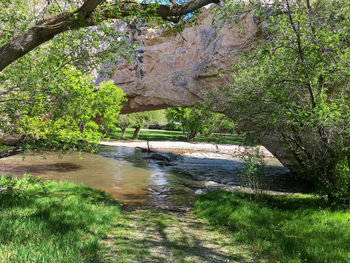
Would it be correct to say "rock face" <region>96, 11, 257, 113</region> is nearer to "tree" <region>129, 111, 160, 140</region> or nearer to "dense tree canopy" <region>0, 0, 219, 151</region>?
"dense tree canopy" <region>0, 0, 219, 151</region>

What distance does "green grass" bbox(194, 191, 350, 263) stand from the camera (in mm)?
3934

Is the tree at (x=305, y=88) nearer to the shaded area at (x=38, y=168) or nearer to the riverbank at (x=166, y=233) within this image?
the riverbank at (x=166, y=233)

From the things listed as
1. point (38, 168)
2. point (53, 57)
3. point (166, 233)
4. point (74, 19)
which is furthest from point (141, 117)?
point (74, 19)

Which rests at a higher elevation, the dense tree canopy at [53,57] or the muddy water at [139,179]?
the dense tree canopy at [53,57]

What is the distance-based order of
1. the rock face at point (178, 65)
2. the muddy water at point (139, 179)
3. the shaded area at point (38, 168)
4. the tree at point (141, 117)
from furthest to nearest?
the tree at point (141, 117) < the rock face at point (178, 65) < the shaded area at point (38, 168) < the muddy water at point (139, 179)

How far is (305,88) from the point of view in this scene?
6.27 meters

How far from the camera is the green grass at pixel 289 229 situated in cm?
393

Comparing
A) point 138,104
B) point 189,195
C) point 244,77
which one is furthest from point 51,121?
point 138,104

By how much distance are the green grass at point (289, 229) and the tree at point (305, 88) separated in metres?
1.25

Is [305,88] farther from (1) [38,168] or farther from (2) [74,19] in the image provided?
(1) [38,168]

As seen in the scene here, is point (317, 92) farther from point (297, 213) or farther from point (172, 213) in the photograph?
point (172, 213)

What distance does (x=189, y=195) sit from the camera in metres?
10.4

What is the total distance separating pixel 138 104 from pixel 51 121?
526 inches

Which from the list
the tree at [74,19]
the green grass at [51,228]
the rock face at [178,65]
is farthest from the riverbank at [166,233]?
the rock face at [178,65]
